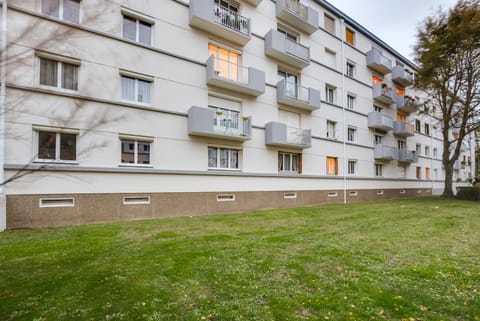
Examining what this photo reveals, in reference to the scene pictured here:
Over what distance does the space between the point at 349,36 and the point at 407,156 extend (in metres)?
12.3

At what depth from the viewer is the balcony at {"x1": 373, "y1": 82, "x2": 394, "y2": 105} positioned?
22.0 meters

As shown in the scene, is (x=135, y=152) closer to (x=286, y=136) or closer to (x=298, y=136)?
(x=286, y=136)

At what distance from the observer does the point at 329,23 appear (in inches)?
757

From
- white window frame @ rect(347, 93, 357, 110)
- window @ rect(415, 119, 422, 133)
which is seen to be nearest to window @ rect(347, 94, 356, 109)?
white window frame @ rect(347, 93, 357, 110)

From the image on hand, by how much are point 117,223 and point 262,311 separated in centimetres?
766

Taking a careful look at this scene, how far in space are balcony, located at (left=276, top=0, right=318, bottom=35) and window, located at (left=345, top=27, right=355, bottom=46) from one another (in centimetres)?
489

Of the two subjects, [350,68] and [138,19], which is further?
[350,68]

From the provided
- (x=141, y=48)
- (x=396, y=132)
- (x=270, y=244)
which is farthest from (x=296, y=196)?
(x=396, y=132)

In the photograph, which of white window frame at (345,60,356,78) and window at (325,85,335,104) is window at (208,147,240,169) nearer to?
window at (325,85,335,104)

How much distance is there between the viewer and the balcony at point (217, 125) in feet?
37.6

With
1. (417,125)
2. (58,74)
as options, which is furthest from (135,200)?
(417,125)

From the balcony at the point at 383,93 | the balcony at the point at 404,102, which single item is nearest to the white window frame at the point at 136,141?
the balcony at the point at 383,93

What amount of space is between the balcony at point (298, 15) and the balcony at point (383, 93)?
28.5 ft

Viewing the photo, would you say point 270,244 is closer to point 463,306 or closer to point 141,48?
point 463,306
